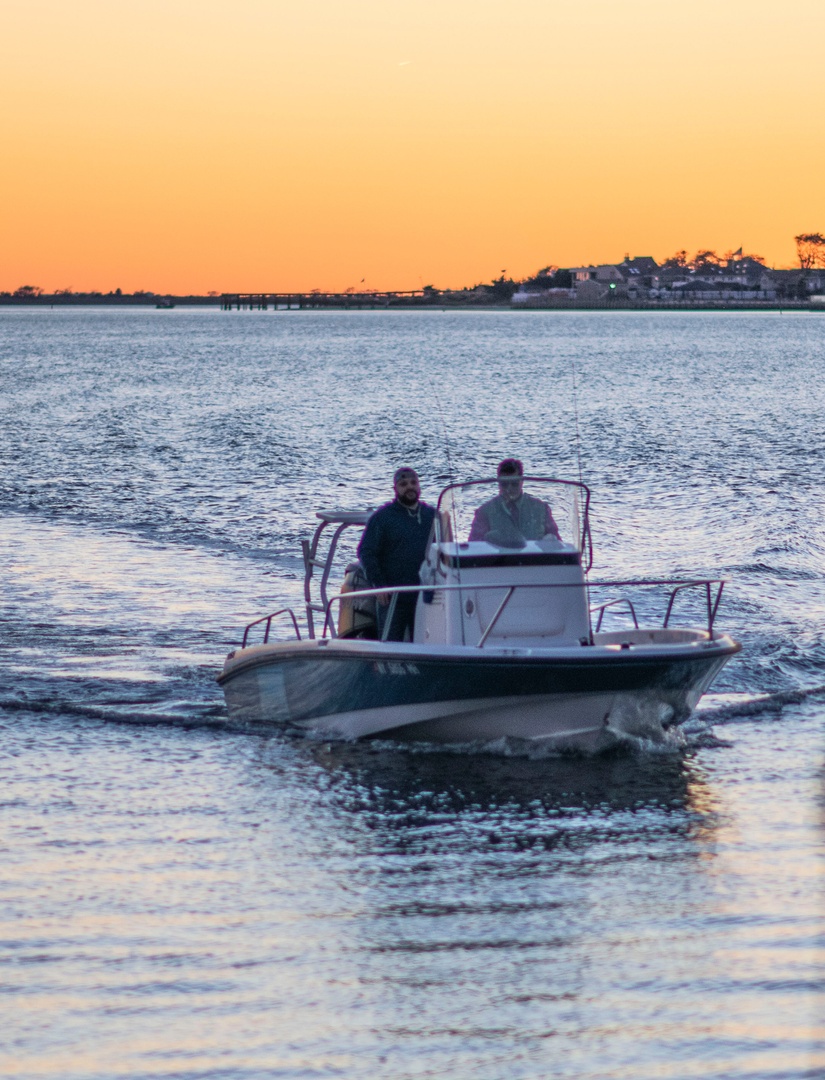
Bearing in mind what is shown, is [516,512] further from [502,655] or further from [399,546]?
[502,655]

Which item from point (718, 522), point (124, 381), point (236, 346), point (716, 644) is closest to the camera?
point (716, 644)

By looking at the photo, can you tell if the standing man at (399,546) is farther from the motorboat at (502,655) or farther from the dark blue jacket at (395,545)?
the motorboat at (502,655)

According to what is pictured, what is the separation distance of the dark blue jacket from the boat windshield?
0.97ft

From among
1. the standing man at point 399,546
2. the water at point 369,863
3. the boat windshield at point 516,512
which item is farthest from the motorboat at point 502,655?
the water at point 369,863

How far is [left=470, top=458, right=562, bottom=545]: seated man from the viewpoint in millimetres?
10039

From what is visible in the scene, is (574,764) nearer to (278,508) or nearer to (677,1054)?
(677,1054)

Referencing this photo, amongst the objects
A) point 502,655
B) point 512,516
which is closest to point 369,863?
point 502,655

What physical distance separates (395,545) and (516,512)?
35.9 inches

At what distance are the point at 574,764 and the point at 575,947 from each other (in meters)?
3.38

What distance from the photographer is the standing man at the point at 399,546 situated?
34.0ft

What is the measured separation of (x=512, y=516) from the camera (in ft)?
33.1

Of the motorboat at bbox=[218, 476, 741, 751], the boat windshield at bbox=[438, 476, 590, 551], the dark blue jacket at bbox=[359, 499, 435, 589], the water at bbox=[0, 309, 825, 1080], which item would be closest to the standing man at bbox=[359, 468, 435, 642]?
the dark blue jacket at bbox=[359, 499, 435, 589]

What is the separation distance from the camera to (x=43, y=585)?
16797 millimetres

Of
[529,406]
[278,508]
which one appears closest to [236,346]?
[529,406]
